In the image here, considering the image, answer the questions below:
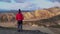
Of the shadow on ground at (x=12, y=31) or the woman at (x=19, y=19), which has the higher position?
the woman at (x=19, y=19)

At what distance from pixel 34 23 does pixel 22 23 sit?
0.56m

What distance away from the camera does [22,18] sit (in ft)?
31.0

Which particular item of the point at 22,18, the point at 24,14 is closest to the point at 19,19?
the point at 22,18

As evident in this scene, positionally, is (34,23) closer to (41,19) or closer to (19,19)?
(41,19)

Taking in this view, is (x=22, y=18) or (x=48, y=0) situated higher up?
(x=48, y=0)

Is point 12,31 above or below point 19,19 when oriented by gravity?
below

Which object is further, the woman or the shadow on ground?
the woman

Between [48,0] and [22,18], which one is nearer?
[22,18]

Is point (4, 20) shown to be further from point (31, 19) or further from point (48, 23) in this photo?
point (48, 23)

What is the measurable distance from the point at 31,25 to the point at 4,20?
132 centimetres

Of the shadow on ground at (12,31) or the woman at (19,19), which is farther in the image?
the woman at (19,19)

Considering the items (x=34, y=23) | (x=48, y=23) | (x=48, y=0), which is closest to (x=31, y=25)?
(x=34, y=23)

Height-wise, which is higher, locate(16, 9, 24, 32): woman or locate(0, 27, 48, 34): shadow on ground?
locate(16, 9, 24, 32): woman

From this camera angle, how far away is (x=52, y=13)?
33.1ft
